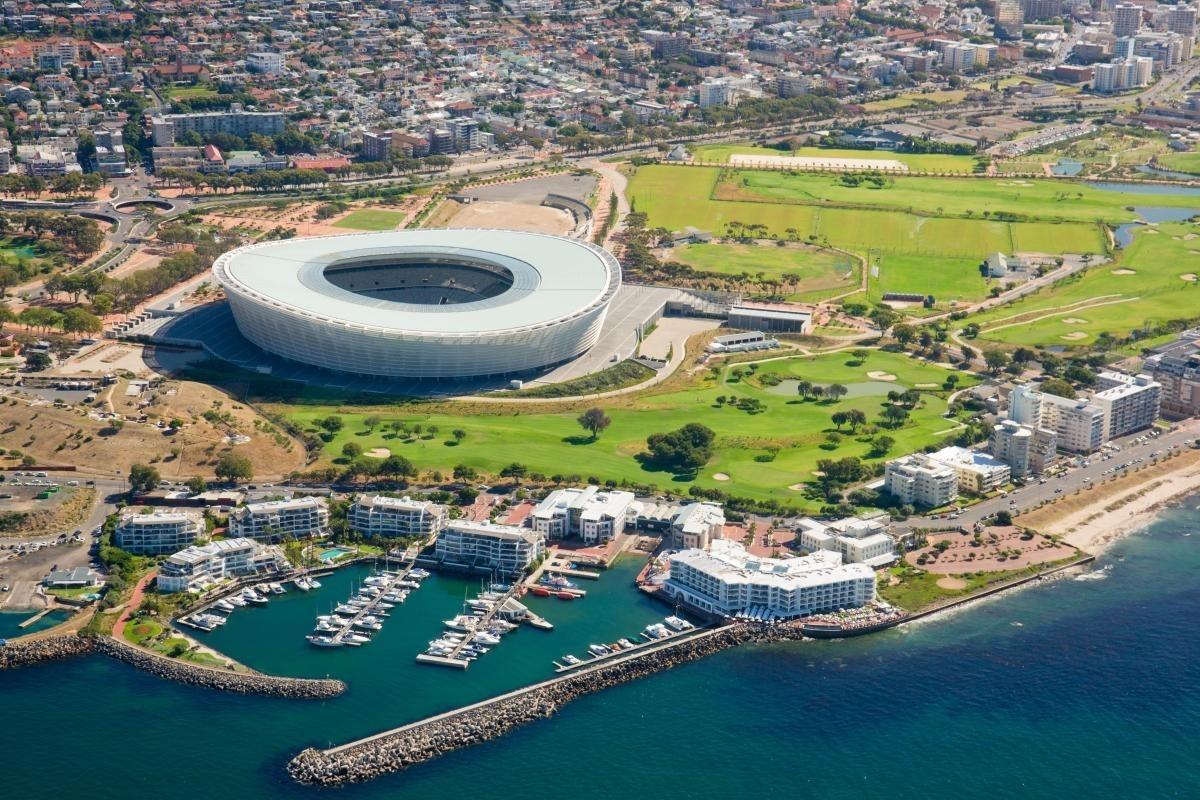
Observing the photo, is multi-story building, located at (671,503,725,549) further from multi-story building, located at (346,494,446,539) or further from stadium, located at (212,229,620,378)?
stadium, located at (212,229,620,378)

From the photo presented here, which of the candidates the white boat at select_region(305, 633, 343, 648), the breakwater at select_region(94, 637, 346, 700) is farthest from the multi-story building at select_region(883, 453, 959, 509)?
the breakwater at select_region(94, 637, 346, 700)

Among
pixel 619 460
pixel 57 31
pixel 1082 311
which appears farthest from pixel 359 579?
pixel 57 31

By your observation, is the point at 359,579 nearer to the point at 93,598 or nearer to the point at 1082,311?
the point at 93,598

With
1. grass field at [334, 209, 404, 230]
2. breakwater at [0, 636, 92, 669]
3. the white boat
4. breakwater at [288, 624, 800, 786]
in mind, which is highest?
grass field at [334, 209, 404, 230]

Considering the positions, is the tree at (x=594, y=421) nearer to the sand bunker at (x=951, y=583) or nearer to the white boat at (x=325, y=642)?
the sand bunker at (x=951, y=583)

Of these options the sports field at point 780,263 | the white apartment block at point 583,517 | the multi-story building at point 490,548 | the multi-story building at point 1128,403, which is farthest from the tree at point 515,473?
the sports field at point 780,263

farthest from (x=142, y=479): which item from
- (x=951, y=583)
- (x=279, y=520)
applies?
(x=951, y=583)

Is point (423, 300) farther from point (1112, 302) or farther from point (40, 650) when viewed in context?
point (40, 650)
